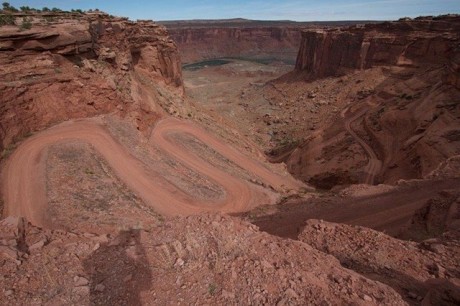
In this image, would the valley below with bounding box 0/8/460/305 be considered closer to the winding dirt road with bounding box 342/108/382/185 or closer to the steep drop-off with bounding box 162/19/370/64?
the winding dirt road with bounding box 342/108/382/185

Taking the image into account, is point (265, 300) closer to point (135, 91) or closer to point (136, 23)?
point (135, 91)

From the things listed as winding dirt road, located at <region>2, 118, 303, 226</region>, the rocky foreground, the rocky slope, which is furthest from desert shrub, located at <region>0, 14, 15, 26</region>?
the rocky slope

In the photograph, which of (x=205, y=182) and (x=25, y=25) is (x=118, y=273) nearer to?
(x=205, y=182)

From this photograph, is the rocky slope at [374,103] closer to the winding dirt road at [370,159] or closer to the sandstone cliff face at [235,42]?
the winding dirt road at [370,159]

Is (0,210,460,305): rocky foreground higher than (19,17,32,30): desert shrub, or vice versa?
(19,17,32,30): desert shrub

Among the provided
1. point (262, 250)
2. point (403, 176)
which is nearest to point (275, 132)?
point (403, 176)

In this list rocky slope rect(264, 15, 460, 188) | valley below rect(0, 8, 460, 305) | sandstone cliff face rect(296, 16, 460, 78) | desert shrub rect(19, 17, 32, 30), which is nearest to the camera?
valley below rect(0, 8, 460, 305)

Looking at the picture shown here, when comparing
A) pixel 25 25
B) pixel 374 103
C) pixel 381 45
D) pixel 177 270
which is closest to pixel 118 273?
pixel 177 270
